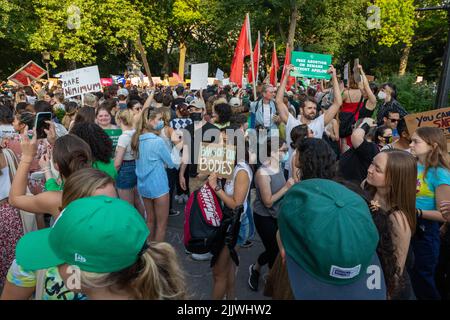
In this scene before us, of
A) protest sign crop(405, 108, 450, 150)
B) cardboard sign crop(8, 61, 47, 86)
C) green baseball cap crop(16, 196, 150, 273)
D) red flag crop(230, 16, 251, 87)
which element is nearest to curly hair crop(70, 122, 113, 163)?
green baseball cap crop(16, 196, 150, 273)

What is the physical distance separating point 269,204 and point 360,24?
27924 millimetres

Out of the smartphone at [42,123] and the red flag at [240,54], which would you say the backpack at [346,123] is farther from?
the smartphone at [42,123]

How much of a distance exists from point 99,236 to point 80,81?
21.3 ft

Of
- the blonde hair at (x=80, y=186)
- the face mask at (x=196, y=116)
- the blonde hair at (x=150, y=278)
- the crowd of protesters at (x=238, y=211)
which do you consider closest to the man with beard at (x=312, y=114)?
the crowd of protesters at (x=238, y=211)

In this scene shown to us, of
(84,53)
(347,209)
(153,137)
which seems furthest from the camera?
(84,53)

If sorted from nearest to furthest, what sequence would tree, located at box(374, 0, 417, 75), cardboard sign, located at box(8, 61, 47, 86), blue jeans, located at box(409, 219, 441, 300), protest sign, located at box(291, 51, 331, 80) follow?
blue jeans, located at box(409, 219, 441, 300) → protest sign, located at box(291, 51, 331, 80) → cardboard sign, located at box(8, 61, 47, 86) → tree, located at box(374, 0, 417, 75)

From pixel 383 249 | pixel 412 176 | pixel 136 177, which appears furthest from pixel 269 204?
pixel 136 177

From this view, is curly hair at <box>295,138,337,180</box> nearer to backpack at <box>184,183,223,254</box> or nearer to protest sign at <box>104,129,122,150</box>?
backpack at <box>184,183,223,254</box>

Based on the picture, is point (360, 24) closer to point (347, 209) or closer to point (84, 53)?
point (84, 53)

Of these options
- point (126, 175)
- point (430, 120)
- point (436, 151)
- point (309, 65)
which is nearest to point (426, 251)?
point (436, 151)

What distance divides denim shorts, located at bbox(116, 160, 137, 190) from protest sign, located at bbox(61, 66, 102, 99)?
10.1 ft

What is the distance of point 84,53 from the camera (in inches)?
987

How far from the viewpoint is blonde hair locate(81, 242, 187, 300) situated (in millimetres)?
1370

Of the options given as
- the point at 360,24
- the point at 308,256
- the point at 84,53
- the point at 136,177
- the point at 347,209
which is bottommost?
the point at 136,177
